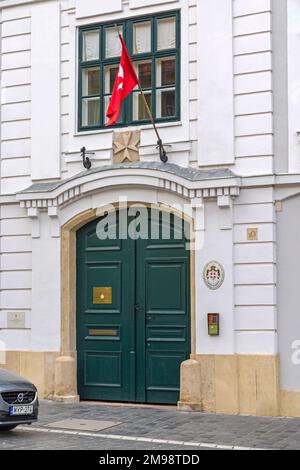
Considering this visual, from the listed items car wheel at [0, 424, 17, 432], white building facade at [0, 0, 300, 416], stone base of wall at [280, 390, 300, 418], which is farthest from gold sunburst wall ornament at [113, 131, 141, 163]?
car wheel at [0, 424, 17, 432]

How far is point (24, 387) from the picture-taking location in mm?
10828

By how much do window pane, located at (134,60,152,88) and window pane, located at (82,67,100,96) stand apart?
801 mm

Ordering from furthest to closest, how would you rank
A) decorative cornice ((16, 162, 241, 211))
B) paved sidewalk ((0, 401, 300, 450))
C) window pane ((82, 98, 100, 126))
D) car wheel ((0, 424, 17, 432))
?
window pane ((82, 98, 100, 126)) < decorative cornice ((16, 162, 241, 211)) < car wheel ((0, 424, 17, 432)) < paved sidewalk ((0, 401, 300, 450))

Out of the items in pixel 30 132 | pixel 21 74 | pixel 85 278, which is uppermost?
pixel 21 74

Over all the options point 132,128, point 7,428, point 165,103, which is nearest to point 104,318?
point 132,128

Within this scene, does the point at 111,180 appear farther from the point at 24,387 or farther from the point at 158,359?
the point at 24,387

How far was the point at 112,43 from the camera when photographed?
1429cm

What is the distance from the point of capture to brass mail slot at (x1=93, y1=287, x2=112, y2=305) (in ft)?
45.9

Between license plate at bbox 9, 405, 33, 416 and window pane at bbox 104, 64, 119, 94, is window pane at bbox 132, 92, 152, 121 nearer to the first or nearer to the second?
window pane at bbox 104, 64, 119, 94

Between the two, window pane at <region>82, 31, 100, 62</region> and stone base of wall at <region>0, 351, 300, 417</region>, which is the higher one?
window pane at <region>82, 31, 100, 62</region>

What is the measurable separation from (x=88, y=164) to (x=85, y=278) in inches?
79.0

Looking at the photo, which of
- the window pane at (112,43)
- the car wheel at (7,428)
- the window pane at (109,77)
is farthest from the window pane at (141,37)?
the car wheel at (7,428)
